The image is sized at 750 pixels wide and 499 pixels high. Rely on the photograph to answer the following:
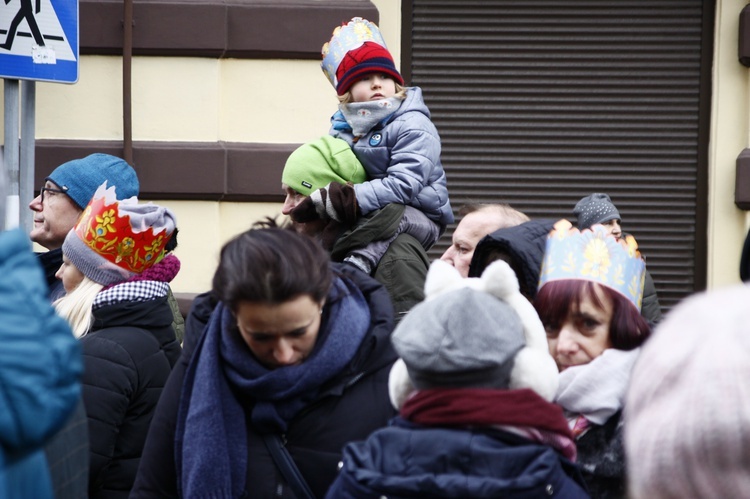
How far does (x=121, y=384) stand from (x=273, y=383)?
0.81m

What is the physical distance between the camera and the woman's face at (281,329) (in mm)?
2756

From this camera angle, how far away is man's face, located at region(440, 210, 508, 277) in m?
3.90

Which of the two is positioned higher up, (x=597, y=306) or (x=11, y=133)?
(x=11, y=133)

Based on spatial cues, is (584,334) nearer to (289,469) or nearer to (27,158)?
(289,469)

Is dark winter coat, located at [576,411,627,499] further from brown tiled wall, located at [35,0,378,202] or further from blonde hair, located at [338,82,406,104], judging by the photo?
brown tiled wall, located at [35,0,378,202]

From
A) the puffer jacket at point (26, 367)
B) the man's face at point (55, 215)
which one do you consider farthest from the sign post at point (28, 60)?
the puffer jacket at point (26, 367)

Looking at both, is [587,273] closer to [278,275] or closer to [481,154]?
[278,275]

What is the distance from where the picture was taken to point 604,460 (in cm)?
281

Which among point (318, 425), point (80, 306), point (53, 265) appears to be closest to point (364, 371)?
point (318, 425)

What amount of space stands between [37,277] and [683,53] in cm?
538

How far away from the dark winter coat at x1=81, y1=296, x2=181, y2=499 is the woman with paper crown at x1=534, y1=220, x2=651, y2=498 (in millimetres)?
1213

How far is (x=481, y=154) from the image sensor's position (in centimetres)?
674

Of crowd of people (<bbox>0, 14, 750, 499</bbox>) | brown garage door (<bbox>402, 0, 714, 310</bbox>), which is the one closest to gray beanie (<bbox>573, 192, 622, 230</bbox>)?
brown garage door (<bbox>402, 0, 714, 310</bbox>)

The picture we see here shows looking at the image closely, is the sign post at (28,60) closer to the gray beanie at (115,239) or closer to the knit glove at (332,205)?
the gray beanie at (115,239)
